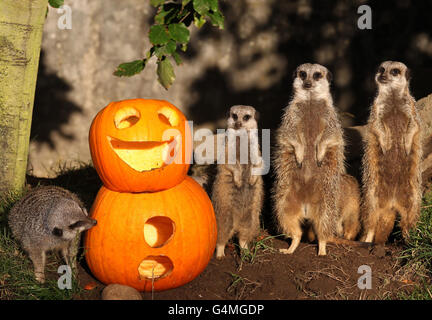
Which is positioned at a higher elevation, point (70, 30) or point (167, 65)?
point (70, 30)

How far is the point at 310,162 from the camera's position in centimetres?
413

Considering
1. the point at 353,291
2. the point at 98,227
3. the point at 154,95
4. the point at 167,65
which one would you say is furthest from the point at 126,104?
the point at 154,95

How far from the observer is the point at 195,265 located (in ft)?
11.6

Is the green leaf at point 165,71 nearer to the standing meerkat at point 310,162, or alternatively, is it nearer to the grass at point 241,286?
the standing meerkat at point 310,162

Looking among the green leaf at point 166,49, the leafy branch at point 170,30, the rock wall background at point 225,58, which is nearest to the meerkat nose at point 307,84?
the leafy branch at point 170,30

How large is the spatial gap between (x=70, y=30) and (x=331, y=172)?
129 inches

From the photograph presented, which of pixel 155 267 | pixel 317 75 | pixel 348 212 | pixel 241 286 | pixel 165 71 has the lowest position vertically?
pixel 241 286

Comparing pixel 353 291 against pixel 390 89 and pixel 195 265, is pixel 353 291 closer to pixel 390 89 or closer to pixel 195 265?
pixel 195 265

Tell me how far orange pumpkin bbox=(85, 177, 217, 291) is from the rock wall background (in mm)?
2442

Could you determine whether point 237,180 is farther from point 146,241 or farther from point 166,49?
point 166,49

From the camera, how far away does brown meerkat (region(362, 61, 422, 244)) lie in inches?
163

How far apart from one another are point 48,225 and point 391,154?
105 inches

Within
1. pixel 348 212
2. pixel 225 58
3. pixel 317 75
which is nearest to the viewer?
pixel 317 75

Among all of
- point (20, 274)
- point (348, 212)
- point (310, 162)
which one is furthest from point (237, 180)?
point (20, 274)
